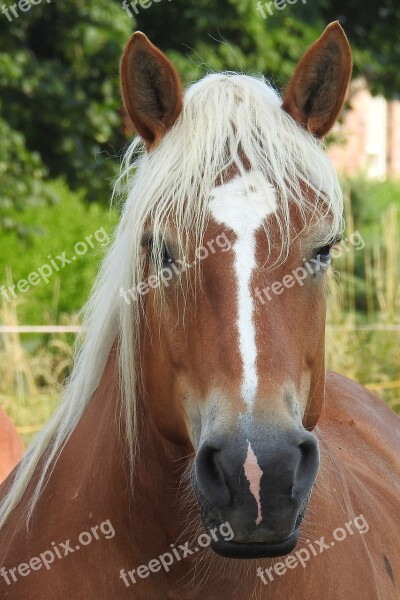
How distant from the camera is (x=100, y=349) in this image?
2.48m

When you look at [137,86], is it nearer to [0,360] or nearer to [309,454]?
[309,454]

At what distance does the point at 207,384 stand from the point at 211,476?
22 centimetres

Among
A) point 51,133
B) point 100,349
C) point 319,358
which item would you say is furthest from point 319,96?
point 51,133

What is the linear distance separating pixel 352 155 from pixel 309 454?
960 inches

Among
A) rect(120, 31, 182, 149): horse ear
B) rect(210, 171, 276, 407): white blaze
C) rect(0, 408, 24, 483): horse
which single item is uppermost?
rect(120, 31, 182, 149): horse ear

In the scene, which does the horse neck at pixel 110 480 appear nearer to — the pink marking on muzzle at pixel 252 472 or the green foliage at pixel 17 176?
the pink marking on muzzle at pixel 252 472

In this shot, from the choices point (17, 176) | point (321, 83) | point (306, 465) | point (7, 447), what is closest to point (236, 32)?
point (17, 176)

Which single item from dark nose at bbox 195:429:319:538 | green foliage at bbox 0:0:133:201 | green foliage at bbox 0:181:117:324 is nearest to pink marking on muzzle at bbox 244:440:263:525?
dark nose at bbox 195:429:319:538

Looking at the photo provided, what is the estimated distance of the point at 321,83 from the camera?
2.31 meters

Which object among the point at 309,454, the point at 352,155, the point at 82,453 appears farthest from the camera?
the point at 352,155

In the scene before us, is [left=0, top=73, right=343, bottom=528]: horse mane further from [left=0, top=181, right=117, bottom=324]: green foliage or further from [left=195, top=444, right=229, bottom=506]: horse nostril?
[left=0, top=181, right=117, bottom=324]: green foliage

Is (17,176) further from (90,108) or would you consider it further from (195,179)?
(195,179)

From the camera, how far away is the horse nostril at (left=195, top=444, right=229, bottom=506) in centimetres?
184

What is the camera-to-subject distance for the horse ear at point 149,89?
7.25ft
